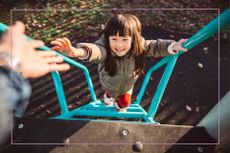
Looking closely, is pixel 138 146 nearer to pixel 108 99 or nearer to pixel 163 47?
pixel 163 47

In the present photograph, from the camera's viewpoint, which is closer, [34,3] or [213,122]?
[213,122]

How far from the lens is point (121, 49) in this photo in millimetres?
617

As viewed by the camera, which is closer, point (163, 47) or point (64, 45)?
point (64, 45)

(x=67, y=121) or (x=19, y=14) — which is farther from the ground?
(x=19, y=14)

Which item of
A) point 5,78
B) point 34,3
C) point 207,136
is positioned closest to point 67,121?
point 5,78

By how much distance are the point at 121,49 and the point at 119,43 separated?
0.02 m

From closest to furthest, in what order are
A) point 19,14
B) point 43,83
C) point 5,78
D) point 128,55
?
point 5,78 → point 128,55 → point 19,14 → point 43,83

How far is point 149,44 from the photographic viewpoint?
24.4 inches

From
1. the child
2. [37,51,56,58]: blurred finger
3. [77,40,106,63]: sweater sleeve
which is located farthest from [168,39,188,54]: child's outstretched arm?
[37,51,56,58]: blurred finger

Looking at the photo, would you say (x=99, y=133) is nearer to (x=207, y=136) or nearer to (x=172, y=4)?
(x=207, y=136)

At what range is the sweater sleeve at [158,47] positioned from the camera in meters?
0.59

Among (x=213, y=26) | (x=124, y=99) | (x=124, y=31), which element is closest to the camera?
(x=213, y=26)

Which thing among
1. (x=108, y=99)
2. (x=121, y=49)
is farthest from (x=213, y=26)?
(x=108, y=99)

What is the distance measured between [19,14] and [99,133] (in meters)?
0.44
